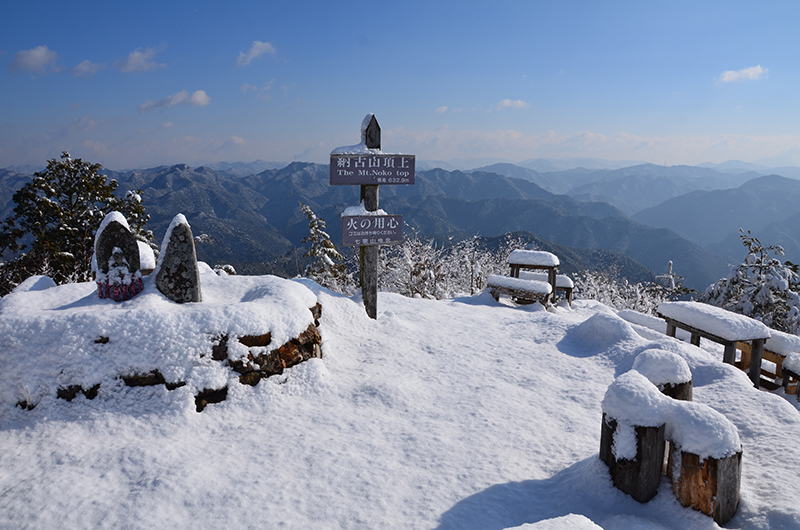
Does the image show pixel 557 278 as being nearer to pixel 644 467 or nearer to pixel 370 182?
pixel 370 182

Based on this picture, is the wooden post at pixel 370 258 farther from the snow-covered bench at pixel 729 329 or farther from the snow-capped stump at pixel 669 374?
the snow-covered bench at pixel 729 329

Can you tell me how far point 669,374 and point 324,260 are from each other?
14573mm

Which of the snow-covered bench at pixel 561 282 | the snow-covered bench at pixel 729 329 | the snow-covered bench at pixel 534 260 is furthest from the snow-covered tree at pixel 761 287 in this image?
the snow-covered bench at pixel 729 329

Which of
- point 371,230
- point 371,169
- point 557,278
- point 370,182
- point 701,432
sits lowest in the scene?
point 557,278

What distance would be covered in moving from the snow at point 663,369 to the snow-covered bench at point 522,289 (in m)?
7.02

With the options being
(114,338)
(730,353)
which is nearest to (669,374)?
(730,353)

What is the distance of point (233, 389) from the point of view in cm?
491

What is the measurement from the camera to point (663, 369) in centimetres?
401

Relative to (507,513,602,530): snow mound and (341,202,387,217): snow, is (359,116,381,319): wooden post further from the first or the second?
(507,513,602,530): snow mound

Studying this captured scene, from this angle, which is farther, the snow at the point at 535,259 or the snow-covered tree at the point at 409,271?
the snow-covered tree at the point at 409,271

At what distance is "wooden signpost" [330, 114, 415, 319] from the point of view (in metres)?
7.62

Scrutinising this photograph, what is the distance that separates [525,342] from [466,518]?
499cm

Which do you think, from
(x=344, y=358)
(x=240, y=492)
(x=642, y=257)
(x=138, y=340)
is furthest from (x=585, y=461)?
(x=642, y=257)

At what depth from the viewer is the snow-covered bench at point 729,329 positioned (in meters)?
6.85
